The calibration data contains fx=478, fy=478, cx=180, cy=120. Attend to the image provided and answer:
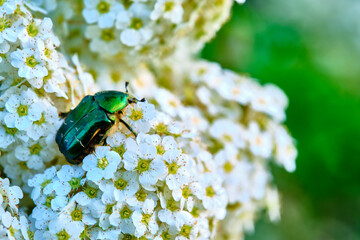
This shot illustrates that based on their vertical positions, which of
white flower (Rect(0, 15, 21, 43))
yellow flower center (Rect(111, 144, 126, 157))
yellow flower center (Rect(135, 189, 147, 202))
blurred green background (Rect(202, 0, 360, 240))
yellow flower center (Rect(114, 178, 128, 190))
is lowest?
blurred green background (Rect(202, 0, 360, 240))

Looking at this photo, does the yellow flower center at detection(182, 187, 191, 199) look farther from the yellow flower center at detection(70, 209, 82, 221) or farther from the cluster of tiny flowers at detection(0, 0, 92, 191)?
the cluster of tiny flowers at detection(0, 0, 92, 191)

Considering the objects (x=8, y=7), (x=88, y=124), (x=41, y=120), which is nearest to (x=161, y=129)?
(x=88, y=124)

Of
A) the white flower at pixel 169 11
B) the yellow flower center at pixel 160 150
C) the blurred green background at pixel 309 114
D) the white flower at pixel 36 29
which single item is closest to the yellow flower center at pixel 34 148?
the white flower at pixel 36 29

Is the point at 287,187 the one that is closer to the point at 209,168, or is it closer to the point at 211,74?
the point at 211,74

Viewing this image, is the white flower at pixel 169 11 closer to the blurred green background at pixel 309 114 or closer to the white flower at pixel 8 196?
the white flower at pixel 8 196

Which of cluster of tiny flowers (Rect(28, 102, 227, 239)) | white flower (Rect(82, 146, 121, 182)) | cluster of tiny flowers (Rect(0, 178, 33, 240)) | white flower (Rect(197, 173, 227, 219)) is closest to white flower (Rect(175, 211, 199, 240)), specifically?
cluster of tiny flowers (Rect(28, 102, 227, 239))

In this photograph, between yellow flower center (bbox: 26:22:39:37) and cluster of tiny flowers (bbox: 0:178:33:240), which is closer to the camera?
cluster of tiny flowers (bbox: 0:178:33:240)

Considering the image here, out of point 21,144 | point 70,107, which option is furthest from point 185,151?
point 21,144
